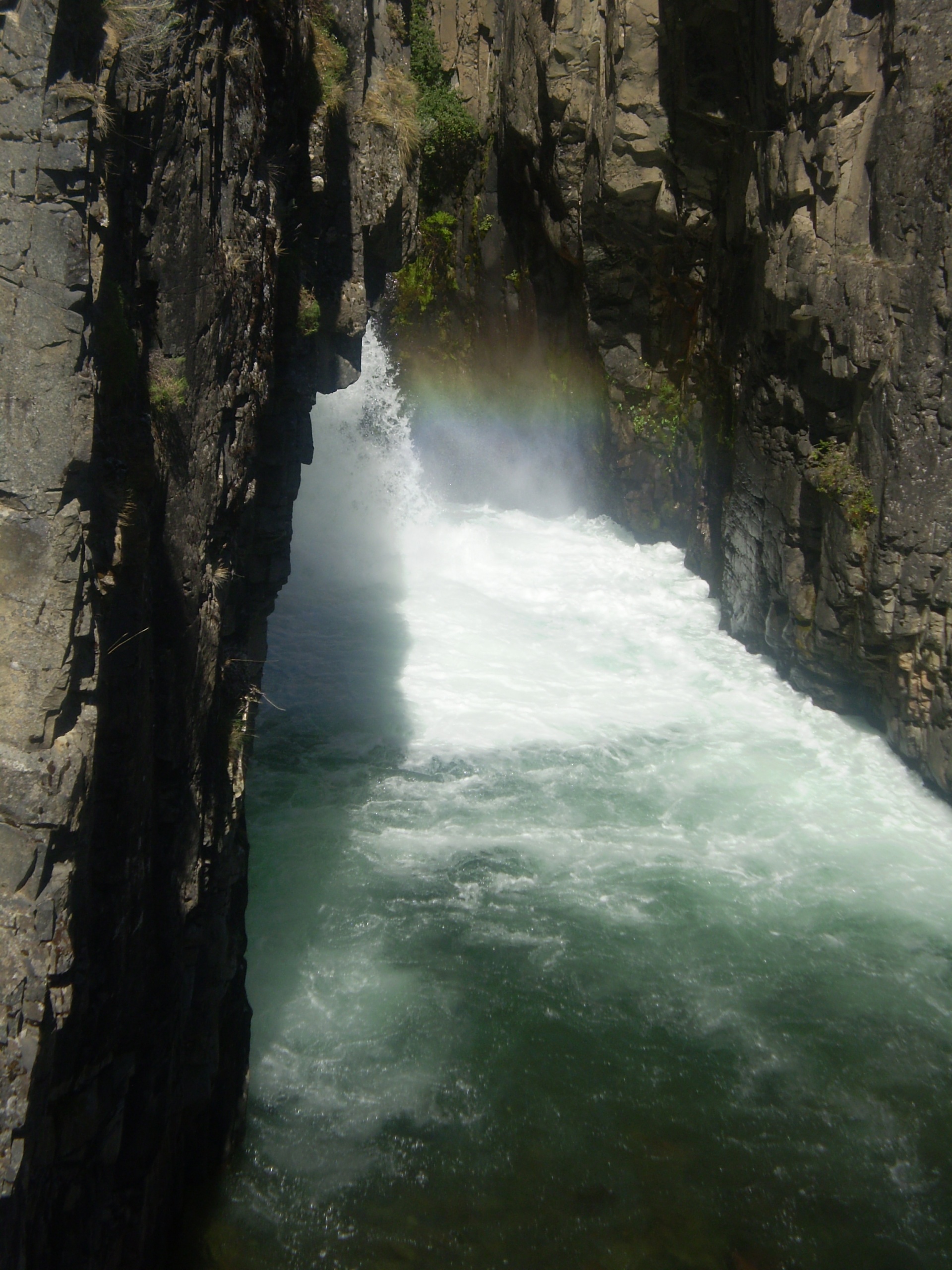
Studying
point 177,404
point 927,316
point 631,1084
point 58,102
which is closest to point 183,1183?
point 631,1084

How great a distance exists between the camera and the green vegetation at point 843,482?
35.5 ft

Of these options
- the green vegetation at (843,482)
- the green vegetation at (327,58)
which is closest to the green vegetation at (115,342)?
the green vegetation at (327,58)

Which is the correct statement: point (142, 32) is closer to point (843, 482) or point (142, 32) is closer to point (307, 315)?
point (307, 315)

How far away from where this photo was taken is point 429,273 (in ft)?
67.5

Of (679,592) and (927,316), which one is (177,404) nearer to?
(927,316)

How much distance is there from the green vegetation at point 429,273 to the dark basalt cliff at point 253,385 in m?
2.80

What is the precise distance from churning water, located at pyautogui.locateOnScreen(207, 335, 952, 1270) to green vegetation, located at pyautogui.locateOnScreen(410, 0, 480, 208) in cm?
1083

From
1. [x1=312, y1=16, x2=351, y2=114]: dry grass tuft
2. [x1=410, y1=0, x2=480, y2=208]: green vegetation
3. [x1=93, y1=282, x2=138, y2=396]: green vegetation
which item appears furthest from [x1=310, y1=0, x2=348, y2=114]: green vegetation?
[x1=410, y1=0, x2=480, y2=208]: green vegetation

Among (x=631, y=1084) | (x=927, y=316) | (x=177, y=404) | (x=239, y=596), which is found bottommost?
(x=631, y=1084)

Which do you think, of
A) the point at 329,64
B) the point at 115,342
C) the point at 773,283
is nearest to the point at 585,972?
the point at 115,342

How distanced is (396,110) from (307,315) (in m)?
3.50

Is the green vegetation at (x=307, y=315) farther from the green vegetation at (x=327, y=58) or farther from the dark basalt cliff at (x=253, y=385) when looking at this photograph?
the green vegetation at (x=327, y=58)

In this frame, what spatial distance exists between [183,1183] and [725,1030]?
3997mm

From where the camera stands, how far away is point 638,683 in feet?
43.9
